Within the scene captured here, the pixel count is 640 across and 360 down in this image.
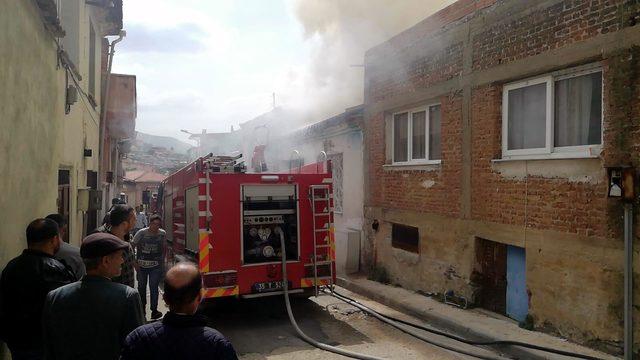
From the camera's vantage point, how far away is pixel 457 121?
8.33 meters

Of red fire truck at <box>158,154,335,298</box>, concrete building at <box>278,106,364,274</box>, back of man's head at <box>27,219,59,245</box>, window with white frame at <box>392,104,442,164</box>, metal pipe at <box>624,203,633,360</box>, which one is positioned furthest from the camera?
concrete building at <box>278,106,364,274</box>

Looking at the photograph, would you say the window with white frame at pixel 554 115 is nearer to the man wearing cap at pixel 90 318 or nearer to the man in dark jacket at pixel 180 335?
the man in dark jacket at pixel 180 335

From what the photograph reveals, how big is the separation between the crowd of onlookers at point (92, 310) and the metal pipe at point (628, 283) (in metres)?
4.84

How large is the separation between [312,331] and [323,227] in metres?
1.65

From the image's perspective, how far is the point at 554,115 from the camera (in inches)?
261

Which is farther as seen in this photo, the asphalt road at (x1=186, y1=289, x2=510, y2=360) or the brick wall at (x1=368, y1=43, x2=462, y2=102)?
the brick wall at (x1=368, y1=43, x2=462, y2=102)

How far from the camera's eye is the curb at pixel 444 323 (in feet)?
18.9

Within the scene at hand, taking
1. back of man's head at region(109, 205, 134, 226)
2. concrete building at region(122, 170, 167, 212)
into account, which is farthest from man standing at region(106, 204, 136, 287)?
concrete building at region(122, 170, 167, 212)

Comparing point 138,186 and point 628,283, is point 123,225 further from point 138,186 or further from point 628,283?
point 138,186

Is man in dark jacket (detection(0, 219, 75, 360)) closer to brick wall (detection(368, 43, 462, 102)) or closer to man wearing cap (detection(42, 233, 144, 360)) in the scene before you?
man wearing cap (detection(42, 233, 144, 360))

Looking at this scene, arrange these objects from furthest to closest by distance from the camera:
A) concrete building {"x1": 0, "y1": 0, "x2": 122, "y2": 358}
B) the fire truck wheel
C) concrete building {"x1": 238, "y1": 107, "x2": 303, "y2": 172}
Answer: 1. concrete building {"x1": 238, "y1": 107, "x2": 303, "y2": 172}
2. the fire truck wheel
3. concrete building {"x1": 0, "y1": 0, "x2": 122, "y2": 358}

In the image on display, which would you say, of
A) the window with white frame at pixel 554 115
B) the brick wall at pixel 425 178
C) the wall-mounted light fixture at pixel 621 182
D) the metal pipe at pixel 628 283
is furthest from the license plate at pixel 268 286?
the wall-mounted light fixture at pixel 621 182

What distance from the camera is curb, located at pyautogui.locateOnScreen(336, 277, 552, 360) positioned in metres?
5.78

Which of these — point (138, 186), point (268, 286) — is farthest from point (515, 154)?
point (138, 186)
